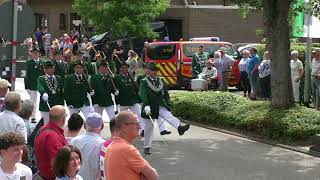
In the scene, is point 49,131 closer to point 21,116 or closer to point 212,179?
point 21,116

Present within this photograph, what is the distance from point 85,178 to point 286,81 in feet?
30.7

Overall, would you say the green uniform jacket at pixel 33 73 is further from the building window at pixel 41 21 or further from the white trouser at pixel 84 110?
the building window at pixel 41 21

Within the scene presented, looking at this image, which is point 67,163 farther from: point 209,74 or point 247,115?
point 209,74

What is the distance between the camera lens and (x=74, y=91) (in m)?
13.6

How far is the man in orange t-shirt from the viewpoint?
17.7 feet

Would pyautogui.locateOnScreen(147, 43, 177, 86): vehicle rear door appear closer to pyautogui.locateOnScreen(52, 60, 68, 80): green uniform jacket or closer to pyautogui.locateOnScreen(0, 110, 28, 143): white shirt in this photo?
pyautogui.locateOnScreen(52, 60, 68, 80): green uniform jacket

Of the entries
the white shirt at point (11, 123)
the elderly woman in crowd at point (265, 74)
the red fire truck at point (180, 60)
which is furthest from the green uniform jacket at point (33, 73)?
the red fire truck at point (180, 60)

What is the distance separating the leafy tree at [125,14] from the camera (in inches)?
1254

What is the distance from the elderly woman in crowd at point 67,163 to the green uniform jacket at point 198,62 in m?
16.5

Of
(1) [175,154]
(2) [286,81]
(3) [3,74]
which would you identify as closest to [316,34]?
(2) [286,81]

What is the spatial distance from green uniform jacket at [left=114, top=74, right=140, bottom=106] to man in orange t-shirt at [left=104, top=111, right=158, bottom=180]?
8494 mm

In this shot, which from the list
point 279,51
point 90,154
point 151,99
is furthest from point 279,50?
point 90,154

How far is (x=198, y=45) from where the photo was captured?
24312 mm

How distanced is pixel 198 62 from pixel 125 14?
11.0m
